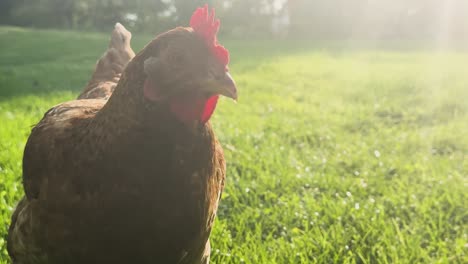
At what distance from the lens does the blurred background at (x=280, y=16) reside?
2719 centimetres

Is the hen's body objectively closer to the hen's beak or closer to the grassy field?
the hen's beak

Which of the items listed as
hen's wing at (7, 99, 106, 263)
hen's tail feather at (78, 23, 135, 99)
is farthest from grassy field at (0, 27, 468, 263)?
hen's tail feather at (78, 23, 135, 99)

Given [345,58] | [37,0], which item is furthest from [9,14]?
[345,58]

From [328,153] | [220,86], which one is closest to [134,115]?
[220,86]

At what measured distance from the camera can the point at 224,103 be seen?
25.5 feet

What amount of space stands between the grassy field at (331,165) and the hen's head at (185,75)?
141 centimetres

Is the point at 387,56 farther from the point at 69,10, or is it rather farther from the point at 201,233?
the point at 69,10

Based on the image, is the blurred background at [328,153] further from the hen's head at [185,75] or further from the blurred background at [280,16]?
the blurred background at [280,16]

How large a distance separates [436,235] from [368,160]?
5.27 ft

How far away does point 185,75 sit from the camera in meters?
1.63

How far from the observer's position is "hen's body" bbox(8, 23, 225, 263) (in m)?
Result: 1.66

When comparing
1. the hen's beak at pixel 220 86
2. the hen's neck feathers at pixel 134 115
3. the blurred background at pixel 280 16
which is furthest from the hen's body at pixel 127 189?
the blurred background at pixel 280 16

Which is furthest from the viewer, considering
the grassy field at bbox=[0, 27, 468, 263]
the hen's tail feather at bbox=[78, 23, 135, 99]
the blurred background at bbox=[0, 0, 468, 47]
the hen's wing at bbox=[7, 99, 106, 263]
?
the blurred background at bbox=[0, 0, 468, 47]

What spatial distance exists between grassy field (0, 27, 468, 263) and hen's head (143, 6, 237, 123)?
1.41 meters
